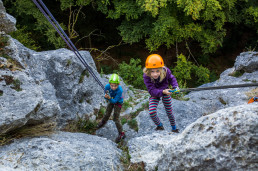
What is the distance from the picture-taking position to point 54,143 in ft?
10.5

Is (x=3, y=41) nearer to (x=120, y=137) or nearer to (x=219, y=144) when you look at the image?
(x=120, y=137)

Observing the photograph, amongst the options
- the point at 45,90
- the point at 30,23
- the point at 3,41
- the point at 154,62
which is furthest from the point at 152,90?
the point at 30,23

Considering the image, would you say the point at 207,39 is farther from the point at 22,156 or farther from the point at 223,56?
the point at 22,156

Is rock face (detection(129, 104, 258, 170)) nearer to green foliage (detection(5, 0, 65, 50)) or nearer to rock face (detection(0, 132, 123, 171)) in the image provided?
rock face (detection(0, 132, 123, 171))

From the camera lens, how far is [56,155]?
2.95 meters

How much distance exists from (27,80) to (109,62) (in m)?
10.9

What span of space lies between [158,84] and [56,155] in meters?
2.40

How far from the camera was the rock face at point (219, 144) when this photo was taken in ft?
6.49

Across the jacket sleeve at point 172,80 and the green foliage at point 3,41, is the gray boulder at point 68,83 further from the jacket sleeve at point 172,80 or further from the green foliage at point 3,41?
the jacket sleeve at point 172,80

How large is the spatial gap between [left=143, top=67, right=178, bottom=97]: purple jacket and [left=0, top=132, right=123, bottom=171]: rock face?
4.70ft

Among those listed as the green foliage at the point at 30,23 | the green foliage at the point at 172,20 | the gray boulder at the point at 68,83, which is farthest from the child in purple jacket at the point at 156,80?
the green foliage at the point at 30,23

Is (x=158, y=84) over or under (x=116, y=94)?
over

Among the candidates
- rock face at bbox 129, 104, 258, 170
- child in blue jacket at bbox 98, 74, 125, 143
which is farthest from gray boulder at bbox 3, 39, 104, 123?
rock face at bbox 129, 104, 258, 170

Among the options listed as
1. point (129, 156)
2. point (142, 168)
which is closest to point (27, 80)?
point (129, 156)
